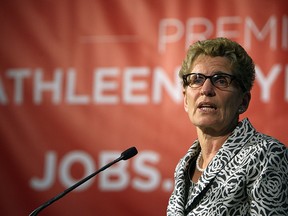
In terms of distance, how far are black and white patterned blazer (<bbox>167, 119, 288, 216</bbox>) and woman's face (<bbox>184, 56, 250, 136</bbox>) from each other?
0.05 m

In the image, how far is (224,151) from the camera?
1.72 metres

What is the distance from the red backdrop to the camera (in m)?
3.51

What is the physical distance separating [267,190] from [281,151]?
0.38 feet

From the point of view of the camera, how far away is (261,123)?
11.3 ft

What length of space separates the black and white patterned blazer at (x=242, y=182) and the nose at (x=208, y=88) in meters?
0.13

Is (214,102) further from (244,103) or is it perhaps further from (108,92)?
(108,92)

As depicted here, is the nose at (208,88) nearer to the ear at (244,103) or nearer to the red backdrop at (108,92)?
the ear at (244,103)

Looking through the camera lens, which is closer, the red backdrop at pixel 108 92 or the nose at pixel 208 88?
the nose at pixel 208 88

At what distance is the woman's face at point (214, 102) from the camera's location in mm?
1773

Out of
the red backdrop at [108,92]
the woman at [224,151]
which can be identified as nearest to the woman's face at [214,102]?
the woman at [224,151]

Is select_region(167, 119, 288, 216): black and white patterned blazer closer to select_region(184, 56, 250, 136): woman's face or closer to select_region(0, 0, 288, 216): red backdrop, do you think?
select_region(184, 56, 250, 136): woman's face

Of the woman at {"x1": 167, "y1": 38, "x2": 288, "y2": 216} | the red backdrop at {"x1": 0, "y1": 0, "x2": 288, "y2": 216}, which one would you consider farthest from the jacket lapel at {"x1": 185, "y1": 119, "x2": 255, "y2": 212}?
the red backdrop at {"x1": 0, "y1": 0, "x2": 288, "y2": 216}

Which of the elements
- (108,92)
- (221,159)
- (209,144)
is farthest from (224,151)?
(108,92)

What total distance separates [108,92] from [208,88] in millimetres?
2014
